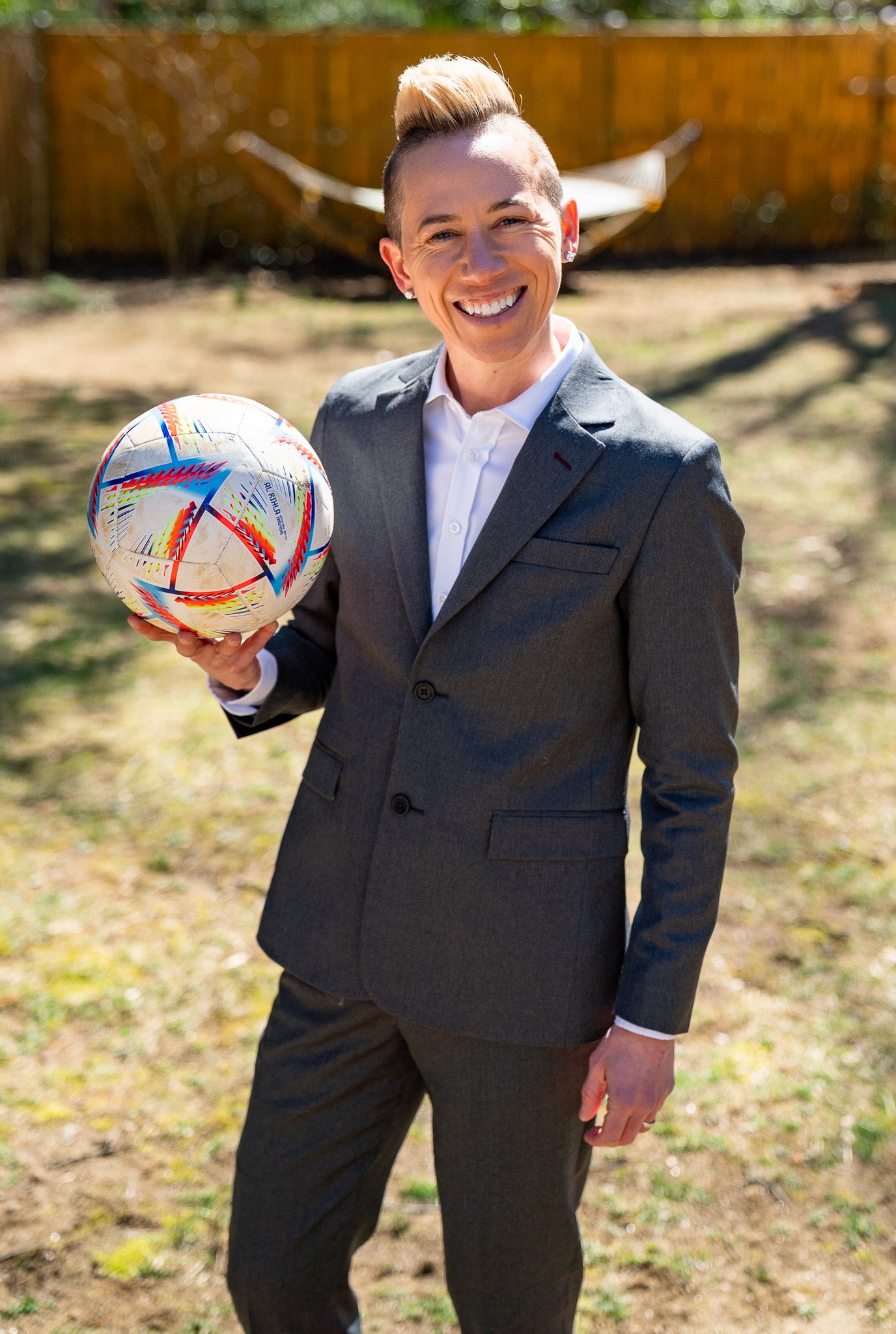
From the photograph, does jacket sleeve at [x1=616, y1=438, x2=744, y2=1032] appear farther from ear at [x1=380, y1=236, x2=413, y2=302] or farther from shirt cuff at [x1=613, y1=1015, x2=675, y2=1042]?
ear at [x1=380, y1=236, x2=413, y2=302]

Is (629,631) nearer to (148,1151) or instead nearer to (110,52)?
(148,1151)

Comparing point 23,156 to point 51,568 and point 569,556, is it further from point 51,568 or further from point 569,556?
point 569,556

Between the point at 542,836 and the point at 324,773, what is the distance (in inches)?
15.4

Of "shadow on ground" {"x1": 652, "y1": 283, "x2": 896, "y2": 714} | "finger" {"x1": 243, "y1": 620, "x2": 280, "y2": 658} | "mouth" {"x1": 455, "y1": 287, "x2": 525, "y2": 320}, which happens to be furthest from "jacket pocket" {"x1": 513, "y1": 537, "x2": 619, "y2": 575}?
"shadow on ground" {"x1": 652, "y1": 283, "x2": 896, "y2": 714}

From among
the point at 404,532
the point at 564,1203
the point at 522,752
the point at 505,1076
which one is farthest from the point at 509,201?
the point at 564,1203

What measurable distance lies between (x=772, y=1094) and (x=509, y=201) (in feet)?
7.61

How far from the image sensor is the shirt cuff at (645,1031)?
180 centimetres

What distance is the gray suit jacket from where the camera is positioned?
1756mm

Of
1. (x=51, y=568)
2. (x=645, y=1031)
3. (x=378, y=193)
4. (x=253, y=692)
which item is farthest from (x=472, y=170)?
(x=378, y=193)

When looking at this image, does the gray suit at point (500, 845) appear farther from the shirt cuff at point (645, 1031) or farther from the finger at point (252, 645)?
the finger at point (252, 645)

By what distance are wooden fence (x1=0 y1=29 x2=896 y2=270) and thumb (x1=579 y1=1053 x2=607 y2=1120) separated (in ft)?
40.8

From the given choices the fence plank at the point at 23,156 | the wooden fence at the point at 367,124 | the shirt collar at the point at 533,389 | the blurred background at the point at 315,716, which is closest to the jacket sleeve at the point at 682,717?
the shirt collar at the point at 533,389

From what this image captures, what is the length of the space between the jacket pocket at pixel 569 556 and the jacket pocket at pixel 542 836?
0.35 metres

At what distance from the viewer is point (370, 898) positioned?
192cm
